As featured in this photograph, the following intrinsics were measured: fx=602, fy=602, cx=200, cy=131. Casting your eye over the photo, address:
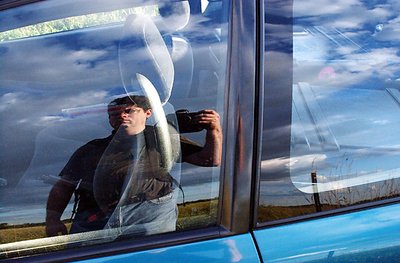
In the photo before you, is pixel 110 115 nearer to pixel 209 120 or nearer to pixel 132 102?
pixel 132 102

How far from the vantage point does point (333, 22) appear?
173cm

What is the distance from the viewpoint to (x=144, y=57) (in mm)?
1698

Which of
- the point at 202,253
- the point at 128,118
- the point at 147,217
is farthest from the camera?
the point at 128,118

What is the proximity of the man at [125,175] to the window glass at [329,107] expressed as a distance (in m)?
0.19

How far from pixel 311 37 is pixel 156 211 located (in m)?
0.65

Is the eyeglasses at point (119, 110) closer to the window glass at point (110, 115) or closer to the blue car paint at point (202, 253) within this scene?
the window glass at point (110, 115)

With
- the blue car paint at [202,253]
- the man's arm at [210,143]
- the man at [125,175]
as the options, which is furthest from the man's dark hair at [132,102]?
the blue car paint at [202,253]

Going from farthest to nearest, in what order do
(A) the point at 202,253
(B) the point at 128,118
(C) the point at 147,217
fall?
(B) the point at 128,118 → (C) the point at 147,217 → (A) the point at 202,253

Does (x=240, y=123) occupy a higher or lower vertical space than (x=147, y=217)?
higher

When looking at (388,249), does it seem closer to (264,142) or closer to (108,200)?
(264,142)

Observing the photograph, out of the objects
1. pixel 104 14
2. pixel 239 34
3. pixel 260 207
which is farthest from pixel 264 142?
pixel 104 14

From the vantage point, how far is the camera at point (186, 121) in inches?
64.5

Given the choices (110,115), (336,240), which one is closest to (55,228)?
(110,115)

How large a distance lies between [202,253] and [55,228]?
390mm
